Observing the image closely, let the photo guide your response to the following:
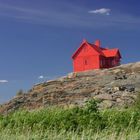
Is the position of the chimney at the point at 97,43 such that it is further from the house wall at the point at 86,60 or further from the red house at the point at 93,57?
the house wall at the point at 86,60

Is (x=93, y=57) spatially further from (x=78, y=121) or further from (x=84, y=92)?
(x=78, y=121)

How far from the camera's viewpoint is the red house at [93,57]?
147ft

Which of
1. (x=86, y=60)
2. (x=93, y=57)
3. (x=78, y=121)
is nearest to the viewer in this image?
(x=78, y=121)

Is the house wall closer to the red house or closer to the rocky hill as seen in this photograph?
the red house

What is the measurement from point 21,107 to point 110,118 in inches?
544

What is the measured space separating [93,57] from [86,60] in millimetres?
880

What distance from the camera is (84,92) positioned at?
3011 centimetres

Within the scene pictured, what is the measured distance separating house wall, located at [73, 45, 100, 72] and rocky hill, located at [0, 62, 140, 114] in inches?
291

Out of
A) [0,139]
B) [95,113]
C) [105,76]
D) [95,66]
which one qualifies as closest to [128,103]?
[95,113]

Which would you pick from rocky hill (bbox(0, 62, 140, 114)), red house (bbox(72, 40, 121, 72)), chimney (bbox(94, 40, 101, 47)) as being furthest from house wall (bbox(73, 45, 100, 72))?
rocky hill (bbox(0, 62, 140, 114))

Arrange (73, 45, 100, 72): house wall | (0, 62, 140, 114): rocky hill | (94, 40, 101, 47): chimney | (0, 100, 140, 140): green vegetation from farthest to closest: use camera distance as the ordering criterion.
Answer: (94, 40, 101, 47): chimney < (73, 45, 100, 72): house wall < (0, 62, 140, 114): rocky hill < (0, 100, 140, 140): green vegetation

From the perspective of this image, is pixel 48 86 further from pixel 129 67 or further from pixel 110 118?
pixel 110 118

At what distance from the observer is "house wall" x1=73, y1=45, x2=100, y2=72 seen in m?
44.8

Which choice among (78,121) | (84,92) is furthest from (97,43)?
(78,121)
